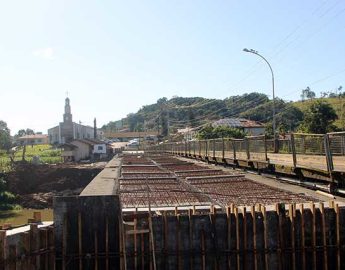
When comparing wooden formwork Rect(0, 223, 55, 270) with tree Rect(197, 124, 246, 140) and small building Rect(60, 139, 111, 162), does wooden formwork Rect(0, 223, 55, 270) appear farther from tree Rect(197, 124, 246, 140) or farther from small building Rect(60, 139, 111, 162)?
small building Rect(60, 139, 111, 162)

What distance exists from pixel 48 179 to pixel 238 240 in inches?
2331

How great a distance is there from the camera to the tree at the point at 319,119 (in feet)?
179

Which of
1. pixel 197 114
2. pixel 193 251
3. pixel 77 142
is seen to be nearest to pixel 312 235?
pixel 193 251

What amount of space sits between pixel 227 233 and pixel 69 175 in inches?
2287

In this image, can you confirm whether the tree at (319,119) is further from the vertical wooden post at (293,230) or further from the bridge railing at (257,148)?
the vertical wooden post at (293,230)

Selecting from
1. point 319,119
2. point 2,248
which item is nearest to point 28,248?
point 2,248

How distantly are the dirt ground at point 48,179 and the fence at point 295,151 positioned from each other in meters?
34.8

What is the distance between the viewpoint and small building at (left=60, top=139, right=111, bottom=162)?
8800 cm

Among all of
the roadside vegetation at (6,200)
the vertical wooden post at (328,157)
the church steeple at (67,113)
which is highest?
the church steeple at (67,113)

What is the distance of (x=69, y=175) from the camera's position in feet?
216

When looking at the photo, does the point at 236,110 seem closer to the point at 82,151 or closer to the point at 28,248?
the point at 82,151

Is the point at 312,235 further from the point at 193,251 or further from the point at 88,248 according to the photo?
the point at 88,248

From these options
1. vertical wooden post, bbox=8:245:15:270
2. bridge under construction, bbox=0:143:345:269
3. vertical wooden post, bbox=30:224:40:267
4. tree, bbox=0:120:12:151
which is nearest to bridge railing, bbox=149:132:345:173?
bridge under construction, bbox=0:143:345:269

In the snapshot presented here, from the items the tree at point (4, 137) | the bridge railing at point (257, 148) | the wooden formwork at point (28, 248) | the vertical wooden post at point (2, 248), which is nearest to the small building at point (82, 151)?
the tree at point (4, 137)
